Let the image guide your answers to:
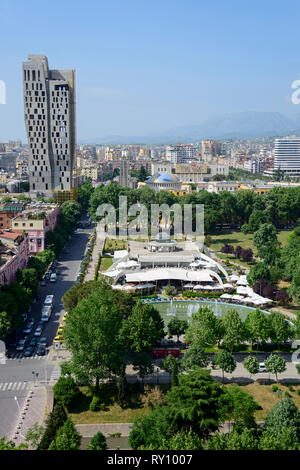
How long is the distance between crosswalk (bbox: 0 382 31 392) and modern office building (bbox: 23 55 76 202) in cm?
4094

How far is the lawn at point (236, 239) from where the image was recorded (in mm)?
43406

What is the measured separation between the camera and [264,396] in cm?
1738

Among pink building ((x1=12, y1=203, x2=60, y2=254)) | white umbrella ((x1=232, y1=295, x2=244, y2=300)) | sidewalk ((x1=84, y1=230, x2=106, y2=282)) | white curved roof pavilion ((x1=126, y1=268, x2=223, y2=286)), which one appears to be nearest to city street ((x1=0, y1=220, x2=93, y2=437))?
sidewalk ((x1=84, y1=230, x2=106, y2=282))

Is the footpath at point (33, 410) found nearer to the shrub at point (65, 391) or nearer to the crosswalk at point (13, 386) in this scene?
the crosswalk at point (13, 386)

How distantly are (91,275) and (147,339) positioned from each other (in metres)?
14.7

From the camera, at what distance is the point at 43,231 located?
3678 centimetres

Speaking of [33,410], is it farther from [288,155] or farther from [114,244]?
[288,155]

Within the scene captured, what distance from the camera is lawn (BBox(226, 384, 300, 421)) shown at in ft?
53.4

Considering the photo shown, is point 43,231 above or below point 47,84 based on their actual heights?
below

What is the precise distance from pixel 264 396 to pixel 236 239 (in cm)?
2981

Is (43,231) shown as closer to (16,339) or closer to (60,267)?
(60,267)
